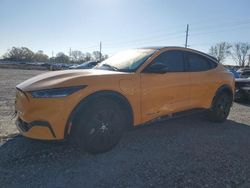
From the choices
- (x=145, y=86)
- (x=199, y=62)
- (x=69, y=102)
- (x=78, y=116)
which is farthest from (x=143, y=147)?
(x=199, y=62)

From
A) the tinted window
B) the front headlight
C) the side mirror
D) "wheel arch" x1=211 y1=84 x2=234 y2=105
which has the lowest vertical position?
"wheel arch" x1=211 y1=84 x2=234 y2=105

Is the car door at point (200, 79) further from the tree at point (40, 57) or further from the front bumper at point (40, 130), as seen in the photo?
the tree at point (40, 57)

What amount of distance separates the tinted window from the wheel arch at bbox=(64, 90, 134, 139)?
104cm

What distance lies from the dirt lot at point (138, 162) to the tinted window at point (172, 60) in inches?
52.2

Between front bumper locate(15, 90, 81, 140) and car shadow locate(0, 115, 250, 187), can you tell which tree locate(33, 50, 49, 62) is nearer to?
car shadow locate(0, 115, 250, 187)

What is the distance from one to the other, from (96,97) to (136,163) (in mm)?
1111

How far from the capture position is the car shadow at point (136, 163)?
106 inches

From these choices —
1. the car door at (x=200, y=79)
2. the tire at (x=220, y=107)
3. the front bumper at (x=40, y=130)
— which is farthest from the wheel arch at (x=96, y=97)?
the tire at (x=220, y=107)

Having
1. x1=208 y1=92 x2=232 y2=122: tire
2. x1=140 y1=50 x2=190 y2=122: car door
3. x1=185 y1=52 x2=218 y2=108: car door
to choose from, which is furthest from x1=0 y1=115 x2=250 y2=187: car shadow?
x1=208 y1=92 x2=232 y2=122: tire

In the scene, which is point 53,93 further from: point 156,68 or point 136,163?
point 156,68

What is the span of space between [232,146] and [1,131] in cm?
427

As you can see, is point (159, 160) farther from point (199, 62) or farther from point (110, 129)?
point (199, 62)

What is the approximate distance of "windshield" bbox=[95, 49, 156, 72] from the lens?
12.5 feet

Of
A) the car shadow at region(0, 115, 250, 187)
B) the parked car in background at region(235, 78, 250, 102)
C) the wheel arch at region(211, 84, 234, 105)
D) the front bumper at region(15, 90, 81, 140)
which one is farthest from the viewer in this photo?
the parked car in background at region(235, 78, 250, 102)
